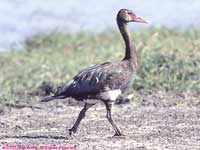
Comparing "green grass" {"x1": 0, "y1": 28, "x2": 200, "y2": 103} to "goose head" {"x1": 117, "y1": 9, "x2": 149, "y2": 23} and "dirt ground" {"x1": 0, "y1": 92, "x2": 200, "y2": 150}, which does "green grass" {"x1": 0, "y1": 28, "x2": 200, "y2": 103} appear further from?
"goose head" {"x1": 117, "y1": 9, "x2": 149, "y2": 23}

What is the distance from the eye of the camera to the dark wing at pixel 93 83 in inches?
406

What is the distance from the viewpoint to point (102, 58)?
15.2 meters

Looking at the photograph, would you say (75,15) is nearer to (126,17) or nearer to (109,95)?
(126,17)

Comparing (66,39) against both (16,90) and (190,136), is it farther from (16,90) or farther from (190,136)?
(190,136)

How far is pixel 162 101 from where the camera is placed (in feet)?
41.2

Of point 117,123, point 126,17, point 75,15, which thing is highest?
point 75,15

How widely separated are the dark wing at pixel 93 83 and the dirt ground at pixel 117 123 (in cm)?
48

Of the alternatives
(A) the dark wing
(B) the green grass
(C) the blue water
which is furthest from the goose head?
(C) the blue water

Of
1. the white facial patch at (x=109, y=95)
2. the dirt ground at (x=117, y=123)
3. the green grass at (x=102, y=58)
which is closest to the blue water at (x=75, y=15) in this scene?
the green grass at (x=102, y=58)

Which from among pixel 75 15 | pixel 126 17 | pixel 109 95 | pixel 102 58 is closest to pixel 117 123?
pixel 109 95

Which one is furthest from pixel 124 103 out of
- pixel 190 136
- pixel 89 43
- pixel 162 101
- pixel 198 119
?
pixel 89 43

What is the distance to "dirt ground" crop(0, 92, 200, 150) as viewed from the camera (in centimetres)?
1008

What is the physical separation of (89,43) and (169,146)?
765 centimetres

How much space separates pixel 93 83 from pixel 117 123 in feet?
3.53
